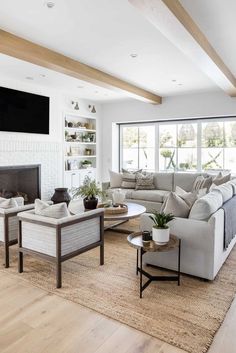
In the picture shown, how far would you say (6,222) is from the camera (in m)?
3.31

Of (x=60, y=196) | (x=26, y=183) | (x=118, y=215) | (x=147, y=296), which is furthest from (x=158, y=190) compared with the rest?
(x=147, y=296)

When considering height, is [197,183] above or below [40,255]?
above

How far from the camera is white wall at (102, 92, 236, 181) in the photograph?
6.58 metres

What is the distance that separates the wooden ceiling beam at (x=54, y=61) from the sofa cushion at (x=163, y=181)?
1976mm

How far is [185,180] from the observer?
6242 mm

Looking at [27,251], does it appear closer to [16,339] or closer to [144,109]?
[16,339]

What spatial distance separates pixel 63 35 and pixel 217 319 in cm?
345

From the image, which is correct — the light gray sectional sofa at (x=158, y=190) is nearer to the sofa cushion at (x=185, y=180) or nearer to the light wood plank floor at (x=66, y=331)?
the sofa cushion at (x=185, y=180)

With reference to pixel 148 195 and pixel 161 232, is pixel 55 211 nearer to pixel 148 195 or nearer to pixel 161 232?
pixel 161 232

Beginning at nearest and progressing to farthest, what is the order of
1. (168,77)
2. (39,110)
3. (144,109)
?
(168,77), (39,110), (144,109)

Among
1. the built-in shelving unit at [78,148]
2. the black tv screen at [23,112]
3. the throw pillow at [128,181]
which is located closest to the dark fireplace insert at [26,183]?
the black tv screen at [23,112]

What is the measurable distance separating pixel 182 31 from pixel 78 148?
17.7ft

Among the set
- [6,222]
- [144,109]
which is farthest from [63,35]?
[144,109]

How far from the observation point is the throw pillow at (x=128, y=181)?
644 cm
